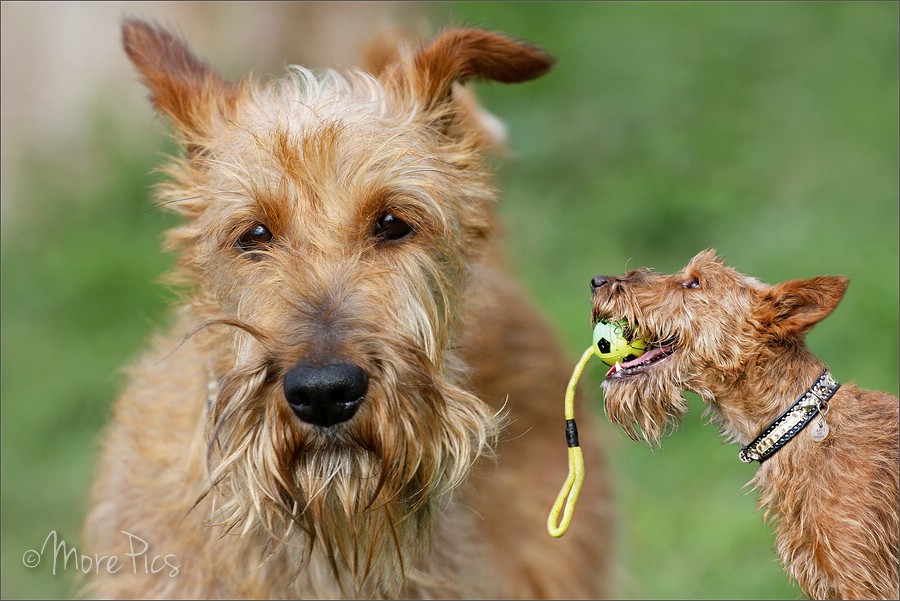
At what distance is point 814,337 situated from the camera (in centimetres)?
616

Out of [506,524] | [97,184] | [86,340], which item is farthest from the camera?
[97,184]

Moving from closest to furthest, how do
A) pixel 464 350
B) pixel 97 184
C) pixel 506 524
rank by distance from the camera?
pixel 464 350 → pixel 506 524 → pixel 97 184

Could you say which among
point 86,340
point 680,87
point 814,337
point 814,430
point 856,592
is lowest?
point 86,340

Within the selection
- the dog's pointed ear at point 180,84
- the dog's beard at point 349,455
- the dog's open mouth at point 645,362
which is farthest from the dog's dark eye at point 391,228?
the dog's open mouth at point 645,362

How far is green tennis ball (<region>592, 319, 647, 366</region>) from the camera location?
2148 millimetres

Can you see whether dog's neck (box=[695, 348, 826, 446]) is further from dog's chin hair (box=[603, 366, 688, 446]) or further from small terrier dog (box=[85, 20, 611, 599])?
small terrier dog (box=[85, 20, 611, 599])

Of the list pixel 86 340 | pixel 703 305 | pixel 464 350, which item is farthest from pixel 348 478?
pixel 86 340

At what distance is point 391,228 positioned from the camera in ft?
11.0

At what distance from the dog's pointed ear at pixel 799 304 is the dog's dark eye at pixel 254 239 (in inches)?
70.0

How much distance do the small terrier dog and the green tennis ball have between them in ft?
2.65

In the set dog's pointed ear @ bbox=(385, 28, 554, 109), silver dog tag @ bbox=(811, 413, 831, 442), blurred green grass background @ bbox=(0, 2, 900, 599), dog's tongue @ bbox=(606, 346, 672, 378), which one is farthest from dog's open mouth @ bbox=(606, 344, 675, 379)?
blurred green grass background @ bbox=(0, 2, 900, 599)

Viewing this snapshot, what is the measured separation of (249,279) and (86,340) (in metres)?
5.24

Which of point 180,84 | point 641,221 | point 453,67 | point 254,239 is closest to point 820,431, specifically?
point 254,239

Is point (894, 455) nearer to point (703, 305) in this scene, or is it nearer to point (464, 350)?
point (703, 305)
